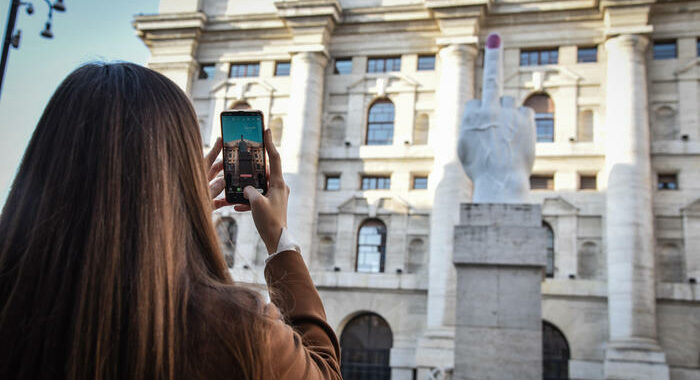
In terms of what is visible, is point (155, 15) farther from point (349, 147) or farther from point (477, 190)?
point (477, 190)

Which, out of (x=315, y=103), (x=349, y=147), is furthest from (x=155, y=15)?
(x=349, y=147)

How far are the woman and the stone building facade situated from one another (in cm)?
2512

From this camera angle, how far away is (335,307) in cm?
3130

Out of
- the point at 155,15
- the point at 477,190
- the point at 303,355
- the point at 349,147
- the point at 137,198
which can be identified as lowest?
the point at 303,355

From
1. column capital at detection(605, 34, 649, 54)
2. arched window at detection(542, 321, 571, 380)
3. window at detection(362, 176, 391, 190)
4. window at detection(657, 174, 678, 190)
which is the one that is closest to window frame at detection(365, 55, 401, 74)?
window at detection(362, 176, 391, 190)

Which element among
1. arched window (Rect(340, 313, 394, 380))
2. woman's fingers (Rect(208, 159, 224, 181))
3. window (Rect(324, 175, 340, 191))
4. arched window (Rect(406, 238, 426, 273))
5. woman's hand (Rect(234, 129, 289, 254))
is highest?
window (Rect(324, 175, 340, 191))

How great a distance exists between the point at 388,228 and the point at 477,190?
17800 mm

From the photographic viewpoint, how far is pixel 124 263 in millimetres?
1485

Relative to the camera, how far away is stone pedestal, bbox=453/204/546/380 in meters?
12.7

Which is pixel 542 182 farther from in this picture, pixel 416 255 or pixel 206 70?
pixel 206 70

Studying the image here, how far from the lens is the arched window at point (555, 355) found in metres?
28.2

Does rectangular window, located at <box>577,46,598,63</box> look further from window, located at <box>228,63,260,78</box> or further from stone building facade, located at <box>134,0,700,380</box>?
window, located at <box>228,63,260,78</box>

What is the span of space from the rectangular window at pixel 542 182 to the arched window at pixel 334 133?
351 inches

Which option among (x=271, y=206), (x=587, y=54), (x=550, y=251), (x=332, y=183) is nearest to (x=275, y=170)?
(x=271, y=206)
